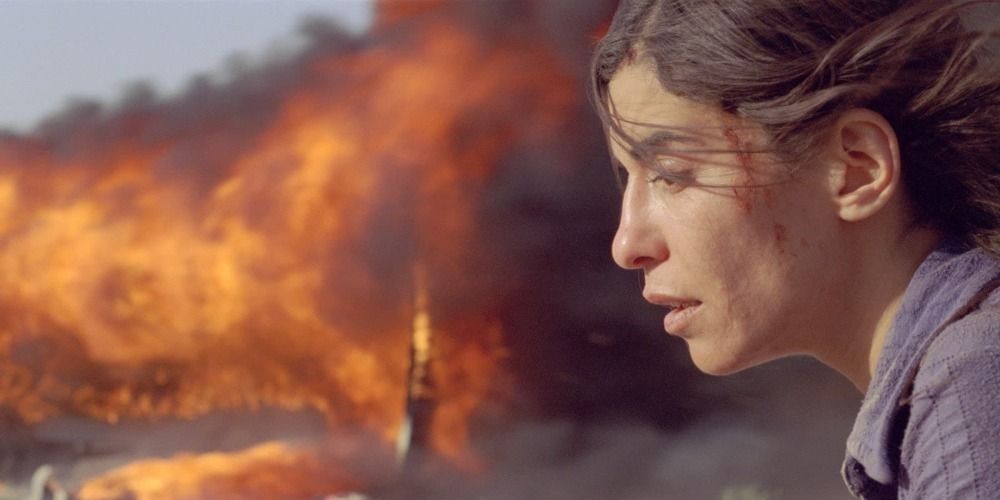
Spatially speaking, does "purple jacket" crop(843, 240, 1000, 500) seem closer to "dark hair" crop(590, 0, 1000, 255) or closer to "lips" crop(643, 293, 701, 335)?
"dark hair" crop(590, 0, 1000, 255)

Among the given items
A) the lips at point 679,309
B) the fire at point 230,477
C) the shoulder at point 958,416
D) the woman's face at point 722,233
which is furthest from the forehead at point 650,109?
the fire at point 230,477

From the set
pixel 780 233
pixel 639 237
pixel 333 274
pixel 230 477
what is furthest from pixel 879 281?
pixel 230 477

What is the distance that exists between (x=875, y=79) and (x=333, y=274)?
2199mm

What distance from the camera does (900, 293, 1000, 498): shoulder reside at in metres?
0.67

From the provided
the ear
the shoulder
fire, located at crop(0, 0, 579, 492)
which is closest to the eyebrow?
the ear

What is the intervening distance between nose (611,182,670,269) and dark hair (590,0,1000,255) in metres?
0.10

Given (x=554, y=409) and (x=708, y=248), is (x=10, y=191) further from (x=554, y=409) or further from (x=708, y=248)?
(x=708, y=248)

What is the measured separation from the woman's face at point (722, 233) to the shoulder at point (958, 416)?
14 centimetres

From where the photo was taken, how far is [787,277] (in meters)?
0.86

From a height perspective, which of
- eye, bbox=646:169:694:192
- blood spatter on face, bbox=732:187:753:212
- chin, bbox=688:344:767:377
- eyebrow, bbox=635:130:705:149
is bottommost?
→ chin, bbox=688:344:767:377

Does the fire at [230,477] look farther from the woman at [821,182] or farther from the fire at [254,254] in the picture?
the woman at [821,182]

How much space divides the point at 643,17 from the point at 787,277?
0.26 meters

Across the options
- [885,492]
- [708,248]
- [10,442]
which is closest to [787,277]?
[708,248]

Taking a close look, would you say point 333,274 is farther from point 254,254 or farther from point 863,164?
point 863,164
